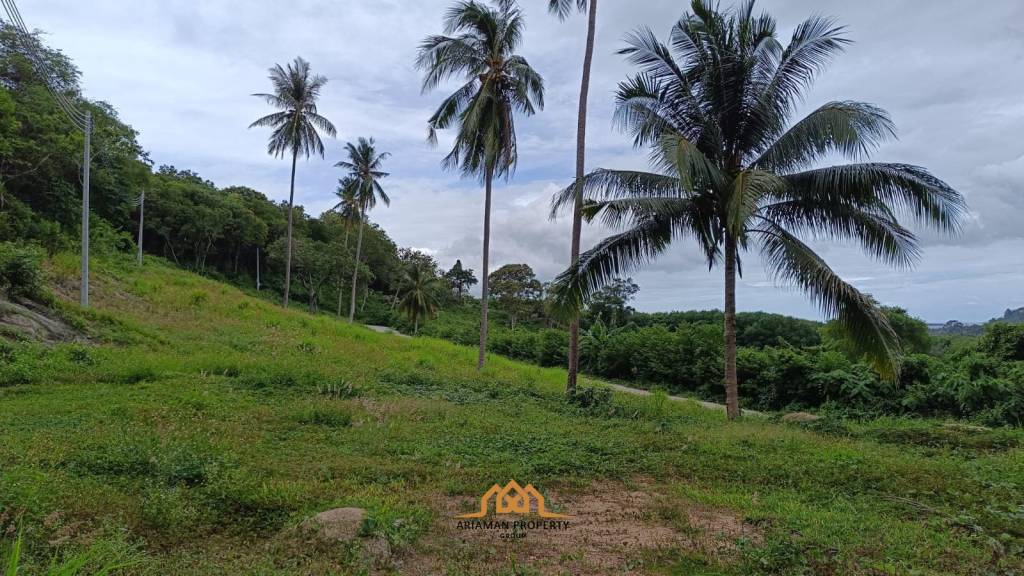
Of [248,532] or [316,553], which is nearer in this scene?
[316,553]

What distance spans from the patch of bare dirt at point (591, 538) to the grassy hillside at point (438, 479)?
21 millimetres

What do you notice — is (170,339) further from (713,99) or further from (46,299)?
(713,99)

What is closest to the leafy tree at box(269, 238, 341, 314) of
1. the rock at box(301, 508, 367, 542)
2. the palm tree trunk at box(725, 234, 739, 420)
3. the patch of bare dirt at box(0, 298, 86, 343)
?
the patch of bare dirt at box(0, 298, 86, 343)

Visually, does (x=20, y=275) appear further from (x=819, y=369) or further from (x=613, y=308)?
(x=613, y=308)

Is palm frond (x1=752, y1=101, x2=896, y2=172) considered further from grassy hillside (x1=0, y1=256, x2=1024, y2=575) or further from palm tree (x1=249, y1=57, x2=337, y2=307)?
palm tree (x1=249, y1=57, x2=337, y2=307)

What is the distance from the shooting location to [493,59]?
47.2 ft

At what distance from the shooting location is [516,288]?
43.7 meters

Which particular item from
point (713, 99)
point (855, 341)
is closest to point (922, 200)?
point (855, 341)

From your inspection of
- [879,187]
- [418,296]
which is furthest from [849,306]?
[418,296]

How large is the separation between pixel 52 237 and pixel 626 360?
77.0ft

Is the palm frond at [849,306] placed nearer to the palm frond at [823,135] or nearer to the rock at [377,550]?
the palm frond at [823,135]

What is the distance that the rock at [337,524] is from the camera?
11.6 ft

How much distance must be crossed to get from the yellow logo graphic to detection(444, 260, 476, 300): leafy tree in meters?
53.9

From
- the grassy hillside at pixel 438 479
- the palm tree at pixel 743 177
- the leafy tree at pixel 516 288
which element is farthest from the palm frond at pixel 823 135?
the leafy tree at pixel 516 288
